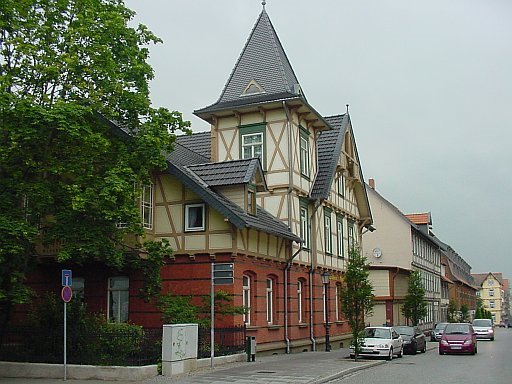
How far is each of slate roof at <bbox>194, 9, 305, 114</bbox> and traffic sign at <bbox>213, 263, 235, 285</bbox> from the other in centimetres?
875

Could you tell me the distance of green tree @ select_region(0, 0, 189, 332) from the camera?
60.8ft

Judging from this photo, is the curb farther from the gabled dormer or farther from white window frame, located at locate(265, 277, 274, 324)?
the gabled dormer

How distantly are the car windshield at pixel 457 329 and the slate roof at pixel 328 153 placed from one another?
28.7 feet

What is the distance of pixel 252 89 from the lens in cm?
3288

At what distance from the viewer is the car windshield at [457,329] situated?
33622 mm

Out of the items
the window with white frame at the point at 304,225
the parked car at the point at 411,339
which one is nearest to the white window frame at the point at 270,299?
the window with white frame at the point at 304,225

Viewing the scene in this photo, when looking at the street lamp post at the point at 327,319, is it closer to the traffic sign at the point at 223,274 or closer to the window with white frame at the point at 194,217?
the traffic sign at the point at 223,274

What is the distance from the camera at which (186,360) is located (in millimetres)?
20078

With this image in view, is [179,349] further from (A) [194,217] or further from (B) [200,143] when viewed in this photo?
(B) [200,143]

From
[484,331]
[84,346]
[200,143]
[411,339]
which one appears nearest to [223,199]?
[84,346]

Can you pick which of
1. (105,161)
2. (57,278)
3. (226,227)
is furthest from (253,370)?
(57,278)

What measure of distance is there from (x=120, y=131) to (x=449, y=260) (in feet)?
268

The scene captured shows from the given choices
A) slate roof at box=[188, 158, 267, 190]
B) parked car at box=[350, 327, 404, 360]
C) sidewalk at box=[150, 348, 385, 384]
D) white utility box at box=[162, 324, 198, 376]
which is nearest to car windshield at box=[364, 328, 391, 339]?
parked car at box=[350, 327, 404, 360]

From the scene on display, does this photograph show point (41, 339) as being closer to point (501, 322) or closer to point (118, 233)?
point (118, 233)
